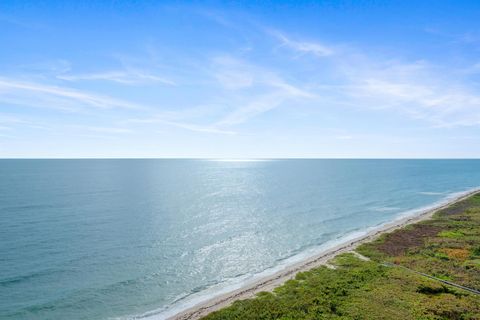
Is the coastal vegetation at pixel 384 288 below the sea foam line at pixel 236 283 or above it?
above

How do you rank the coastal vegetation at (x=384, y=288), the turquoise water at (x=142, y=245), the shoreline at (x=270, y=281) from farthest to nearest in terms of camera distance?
→ the turquoise water at (x=142, y=245)
the shoreline at (x=270, y=281)
the coastal vegetation at (x=384, y=288)

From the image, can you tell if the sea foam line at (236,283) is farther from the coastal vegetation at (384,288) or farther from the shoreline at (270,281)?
the coastal vegetation at (384,288)

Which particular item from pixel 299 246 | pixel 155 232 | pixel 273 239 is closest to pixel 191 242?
pixel 155 232

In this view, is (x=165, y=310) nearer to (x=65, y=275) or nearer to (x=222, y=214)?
(x=65, y=275)

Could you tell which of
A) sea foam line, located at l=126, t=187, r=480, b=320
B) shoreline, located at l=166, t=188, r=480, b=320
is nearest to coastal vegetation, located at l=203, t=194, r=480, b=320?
shoreline, located at l=166, t=188, r=480, b=320

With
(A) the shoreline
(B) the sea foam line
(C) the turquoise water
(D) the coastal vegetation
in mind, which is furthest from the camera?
(C) the turquoise water

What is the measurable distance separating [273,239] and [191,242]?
1517 cm

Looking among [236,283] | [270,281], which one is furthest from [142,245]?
[270,281]

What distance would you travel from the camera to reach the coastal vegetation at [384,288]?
27.1 m

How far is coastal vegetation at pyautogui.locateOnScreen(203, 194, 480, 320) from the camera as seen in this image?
27062 millimetres

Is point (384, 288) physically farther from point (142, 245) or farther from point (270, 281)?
point (142, 245)

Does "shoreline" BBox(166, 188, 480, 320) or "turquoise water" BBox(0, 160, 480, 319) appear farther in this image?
"turquoise water" BBox(0, 160, 480, 319)

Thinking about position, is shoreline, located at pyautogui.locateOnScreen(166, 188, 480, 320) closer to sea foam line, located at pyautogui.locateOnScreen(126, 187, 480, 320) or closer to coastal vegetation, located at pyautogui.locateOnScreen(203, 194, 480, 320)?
sea foam line, located at pyautogui.locateOnScreen(126, 187, 480, 320)

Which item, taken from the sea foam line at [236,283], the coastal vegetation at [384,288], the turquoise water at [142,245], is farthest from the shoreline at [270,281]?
the turquoise water at [142,245]
